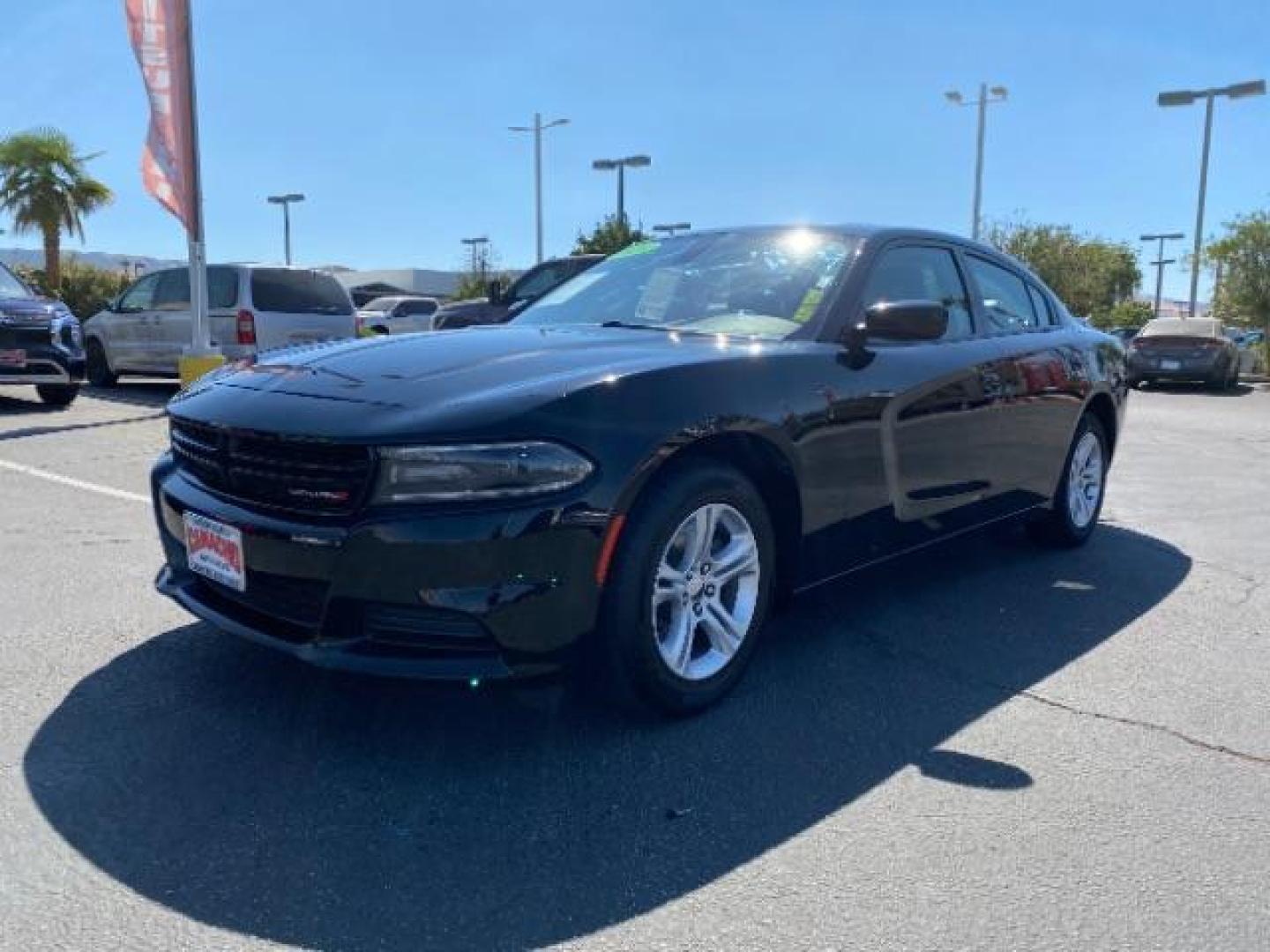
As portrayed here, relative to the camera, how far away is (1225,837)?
2.62 meters

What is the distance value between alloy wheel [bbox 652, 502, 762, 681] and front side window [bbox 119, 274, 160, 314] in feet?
39.0

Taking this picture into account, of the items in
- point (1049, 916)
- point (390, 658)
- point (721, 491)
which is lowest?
point (1049, 916)

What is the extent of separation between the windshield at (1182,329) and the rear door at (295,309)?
47.2ft

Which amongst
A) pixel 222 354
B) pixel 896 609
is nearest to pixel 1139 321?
pixel 222 354

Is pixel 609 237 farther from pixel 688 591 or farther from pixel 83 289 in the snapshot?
pixel 688 591

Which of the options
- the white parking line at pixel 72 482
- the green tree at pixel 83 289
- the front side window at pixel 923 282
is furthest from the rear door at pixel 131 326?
the green tree at pixel 83 289

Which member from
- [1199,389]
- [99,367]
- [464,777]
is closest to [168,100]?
[99,367]

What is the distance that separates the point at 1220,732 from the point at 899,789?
1169 millimetres

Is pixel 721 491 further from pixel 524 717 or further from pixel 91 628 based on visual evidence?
pixel 91 628

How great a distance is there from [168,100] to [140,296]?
2865 mm

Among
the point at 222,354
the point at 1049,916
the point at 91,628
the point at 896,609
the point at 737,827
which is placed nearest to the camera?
the point at 1049,916

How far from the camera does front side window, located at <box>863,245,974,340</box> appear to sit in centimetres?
406

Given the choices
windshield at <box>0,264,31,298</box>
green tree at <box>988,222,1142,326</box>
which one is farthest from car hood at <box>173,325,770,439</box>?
green tree at <box>988,222,1142,326</box>

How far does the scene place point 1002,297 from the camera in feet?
16.5
